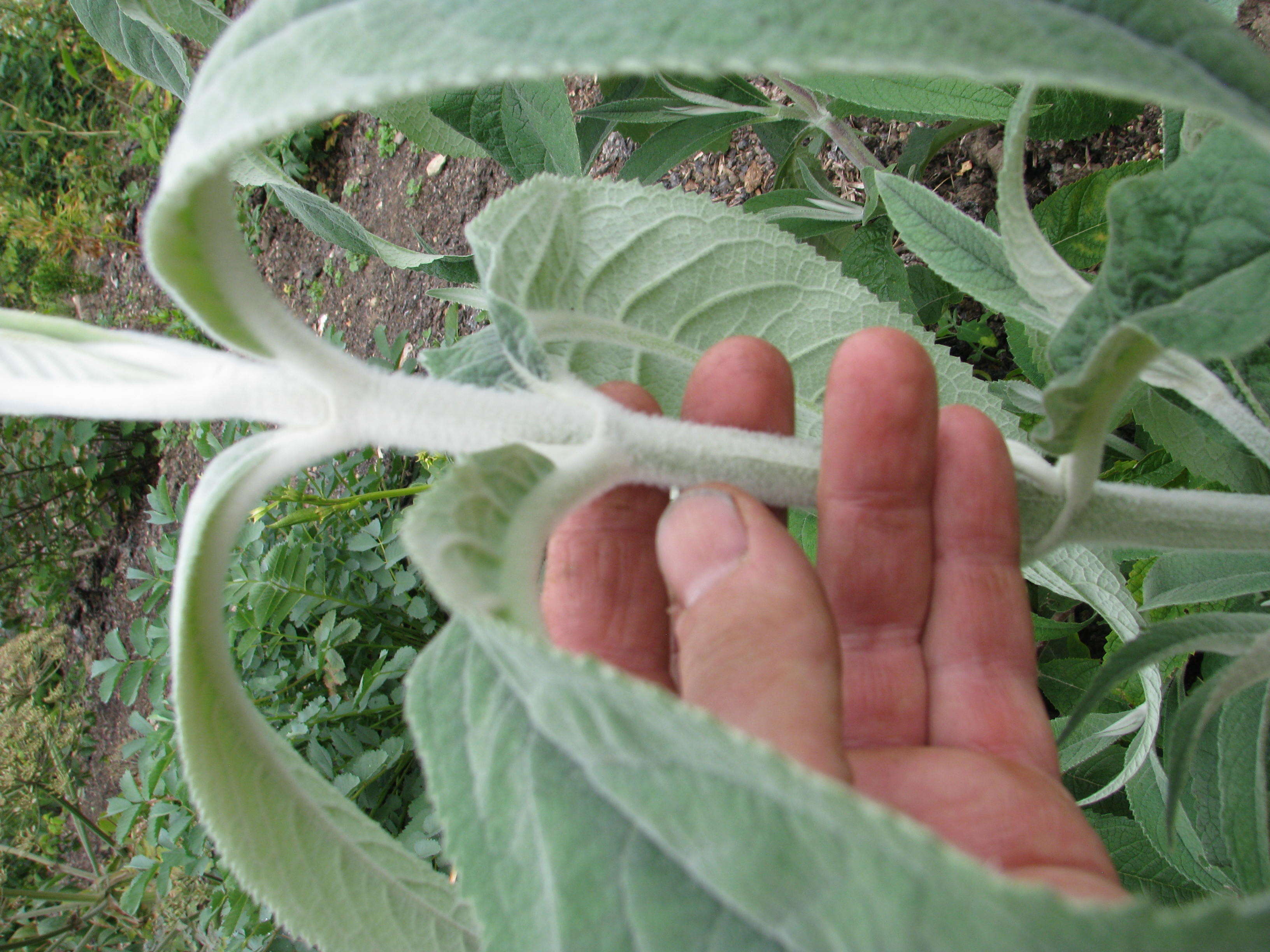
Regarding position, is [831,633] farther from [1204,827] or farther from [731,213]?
[1204,827]

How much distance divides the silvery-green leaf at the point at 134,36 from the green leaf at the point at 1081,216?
3.78 feet

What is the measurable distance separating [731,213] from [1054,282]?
1.00 ft

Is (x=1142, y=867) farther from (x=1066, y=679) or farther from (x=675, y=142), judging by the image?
(x=675, y=142)

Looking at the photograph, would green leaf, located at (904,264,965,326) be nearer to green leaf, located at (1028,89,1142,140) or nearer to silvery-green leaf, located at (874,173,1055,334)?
green leaf, located at (1028,89,1142,140)

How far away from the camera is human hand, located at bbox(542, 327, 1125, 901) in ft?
2.17

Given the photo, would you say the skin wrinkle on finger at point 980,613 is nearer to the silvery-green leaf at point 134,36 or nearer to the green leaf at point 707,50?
the green leaf at point 707,50

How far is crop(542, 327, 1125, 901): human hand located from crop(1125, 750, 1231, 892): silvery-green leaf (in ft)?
1.12

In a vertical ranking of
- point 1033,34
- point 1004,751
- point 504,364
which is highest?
point 1033,34

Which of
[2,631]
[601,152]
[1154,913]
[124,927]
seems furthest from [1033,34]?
[2,631]

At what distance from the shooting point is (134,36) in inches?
45.7

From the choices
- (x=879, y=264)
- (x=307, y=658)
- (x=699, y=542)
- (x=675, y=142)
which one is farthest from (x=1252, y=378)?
(x=307, y=658)

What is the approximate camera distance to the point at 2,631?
4.95 m

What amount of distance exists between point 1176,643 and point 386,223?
10.5 ft

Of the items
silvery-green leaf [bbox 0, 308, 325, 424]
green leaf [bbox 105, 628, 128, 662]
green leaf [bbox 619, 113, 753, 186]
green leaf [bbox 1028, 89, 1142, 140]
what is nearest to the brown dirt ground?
green leaf [bbox 1028, 89, 1142, 140]
